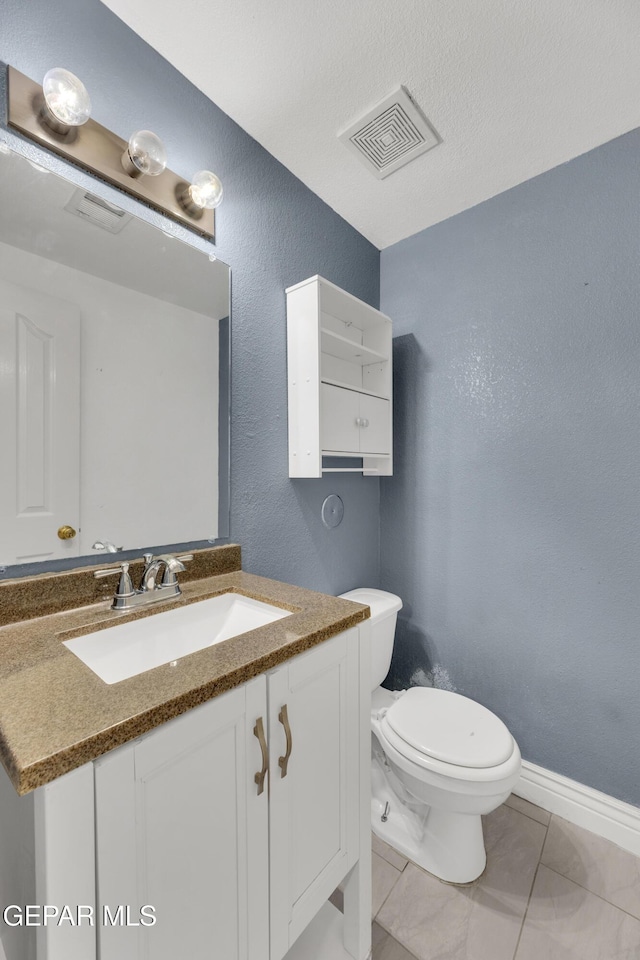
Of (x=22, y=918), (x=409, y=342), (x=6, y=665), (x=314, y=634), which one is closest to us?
(x=22, y=918)

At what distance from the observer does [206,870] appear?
0.68m

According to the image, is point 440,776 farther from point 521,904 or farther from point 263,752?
point 263,752

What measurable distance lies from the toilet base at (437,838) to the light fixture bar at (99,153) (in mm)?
1989

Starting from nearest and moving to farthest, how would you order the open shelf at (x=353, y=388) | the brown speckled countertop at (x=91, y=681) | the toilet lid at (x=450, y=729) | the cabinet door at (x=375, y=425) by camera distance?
the brown speckled countertop at (x=91, y=681), the toilet lid at (x=450, y=729), the open shelf at (x=353, y=388), the cabinet door at (x=375, y=425)

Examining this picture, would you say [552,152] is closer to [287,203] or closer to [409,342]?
[409,342]

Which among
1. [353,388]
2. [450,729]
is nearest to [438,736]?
[450,729]

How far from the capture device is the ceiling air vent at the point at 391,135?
1.31 meters

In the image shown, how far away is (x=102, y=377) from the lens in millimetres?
1053

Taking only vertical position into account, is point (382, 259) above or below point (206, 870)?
above

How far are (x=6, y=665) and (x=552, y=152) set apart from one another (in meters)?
2.19

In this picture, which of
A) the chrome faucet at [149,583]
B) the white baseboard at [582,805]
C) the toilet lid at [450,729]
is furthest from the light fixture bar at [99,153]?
the white baseboard at [582,805]

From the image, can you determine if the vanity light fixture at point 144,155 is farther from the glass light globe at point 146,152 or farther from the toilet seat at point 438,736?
the toilet seat at point 438,736

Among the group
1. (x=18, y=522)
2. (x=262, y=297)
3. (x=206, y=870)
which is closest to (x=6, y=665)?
(x=18, y=522)

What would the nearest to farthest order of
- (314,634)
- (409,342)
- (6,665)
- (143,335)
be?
(6,665)
(314,634)
(143,335)
(409,342)
